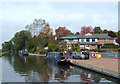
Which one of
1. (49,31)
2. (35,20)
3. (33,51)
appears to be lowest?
(33,51)

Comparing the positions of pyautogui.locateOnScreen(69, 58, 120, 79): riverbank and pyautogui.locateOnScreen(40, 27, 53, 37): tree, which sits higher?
pyautogui.locateOnScreen(40, 27, 53, 37): tree

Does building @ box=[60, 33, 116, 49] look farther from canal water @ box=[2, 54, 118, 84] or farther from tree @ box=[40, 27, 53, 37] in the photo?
canal water @ box=[2, 54, 118, 84]

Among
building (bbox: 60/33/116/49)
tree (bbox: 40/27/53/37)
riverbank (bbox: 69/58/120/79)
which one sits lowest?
riverbank (bbox: 69/58/120/79)

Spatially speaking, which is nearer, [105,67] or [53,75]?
[53,75]

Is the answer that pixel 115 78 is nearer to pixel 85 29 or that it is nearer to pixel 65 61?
pixel 65 61

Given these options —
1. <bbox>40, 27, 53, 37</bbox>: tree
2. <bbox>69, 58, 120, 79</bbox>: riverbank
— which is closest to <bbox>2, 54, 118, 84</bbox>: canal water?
<bbox>69, 58, 120, 79</bbox>: riverbank

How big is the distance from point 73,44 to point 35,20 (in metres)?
30.1

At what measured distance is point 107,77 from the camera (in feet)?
71.6

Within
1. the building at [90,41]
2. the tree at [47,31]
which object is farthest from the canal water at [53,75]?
the tree at [47,31]

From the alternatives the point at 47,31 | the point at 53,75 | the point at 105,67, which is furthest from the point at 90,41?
the point at 53,75

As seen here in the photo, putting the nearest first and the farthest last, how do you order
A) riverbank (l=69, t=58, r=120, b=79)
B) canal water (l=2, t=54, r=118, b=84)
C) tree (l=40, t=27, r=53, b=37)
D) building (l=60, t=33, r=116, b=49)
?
canal water (l=2, t=54, r=118, b=84)
riverbank (l=69, t=58, r=120, b=79)
building (l=60, t=33, r=116, b=49)
tree (l=40, t=27, r=53, b=37)

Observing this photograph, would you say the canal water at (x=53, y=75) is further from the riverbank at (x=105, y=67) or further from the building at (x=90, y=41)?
the building at (x=90, y=41)

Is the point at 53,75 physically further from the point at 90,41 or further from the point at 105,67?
the point at 90,41

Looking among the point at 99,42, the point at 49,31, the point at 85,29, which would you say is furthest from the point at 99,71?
the point at 85,29
